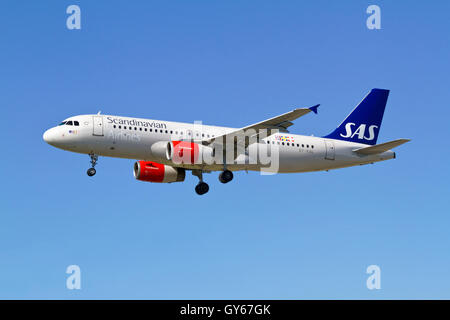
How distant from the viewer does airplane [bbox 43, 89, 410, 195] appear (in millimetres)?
41750

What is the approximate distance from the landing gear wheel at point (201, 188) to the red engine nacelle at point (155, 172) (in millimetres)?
1968

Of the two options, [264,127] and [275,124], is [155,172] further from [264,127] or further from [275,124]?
[275,124]

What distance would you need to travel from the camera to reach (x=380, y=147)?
4541 cm

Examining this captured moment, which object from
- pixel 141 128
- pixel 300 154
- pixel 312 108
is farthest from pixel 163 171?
pixel 312 108

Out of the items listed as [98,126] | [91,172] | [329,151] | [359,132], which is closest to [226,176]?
[329,151]

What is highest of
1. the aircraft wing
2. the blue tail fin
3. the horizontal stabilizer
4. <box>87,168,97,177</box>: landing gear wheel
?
the blue tail fin

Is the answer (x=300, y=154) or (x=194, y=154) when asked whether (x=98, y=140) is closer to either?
(x=194, y=154)

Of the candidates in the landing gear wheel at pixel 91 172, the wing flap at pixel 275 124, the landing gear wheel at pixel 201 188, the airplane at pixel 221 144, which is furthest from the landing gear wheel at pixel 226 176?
the landing gear wheel at pixel 91 172

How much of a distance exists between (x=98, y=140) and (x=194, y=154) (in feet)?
20.1

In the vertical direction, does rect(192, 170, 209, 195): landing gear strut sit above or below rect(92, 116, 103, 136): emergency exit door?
below

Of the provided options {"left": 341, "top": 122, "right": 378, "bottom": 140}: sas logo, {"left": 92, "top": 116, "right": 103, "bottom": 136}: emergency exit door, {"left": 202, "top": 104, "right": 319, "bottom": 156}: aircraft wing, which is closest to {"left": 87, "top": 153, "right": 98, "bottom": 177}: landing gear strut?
{"left": 92, "top": 116, "right": 103, "bottom": 136}: emergency exit door

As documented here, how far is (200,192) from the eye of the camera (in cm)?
4562

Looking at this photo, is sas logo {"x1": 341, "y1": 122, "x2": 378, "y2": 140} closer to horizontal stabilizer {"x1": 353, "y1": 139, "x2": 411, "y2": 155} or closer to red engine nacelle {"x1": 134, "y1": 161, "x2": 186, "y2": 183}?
horizontal stabilizer {"x1": 353, "y1": 139, "x2": 411, "y2": 155}

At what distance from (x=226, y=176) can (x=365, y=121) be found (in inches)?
480
